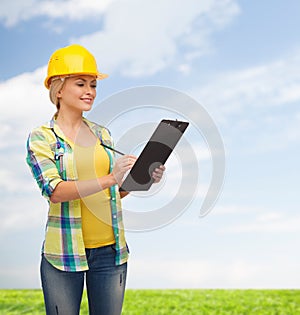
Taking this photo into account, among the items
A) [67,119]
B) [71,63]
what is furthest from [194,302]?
[71,63]

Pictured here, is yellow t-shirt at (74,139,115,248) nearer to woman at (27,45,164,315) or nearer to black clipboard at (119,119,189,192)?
woman at (27,45,164,315)

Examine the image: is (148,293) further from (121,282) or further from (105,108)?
(105,108)

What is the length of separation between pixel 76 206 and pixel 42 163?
0.20 metres

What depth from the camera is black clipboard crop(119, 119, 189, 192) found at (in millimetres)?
1743

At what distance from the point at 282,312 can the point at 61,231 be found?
2.72 meters

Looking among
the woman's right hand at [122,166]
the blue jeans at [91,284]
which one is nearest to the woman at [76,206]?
the blue jeans at [91,284]

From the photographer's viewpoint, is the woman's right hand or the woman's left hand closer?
the woman's right hand

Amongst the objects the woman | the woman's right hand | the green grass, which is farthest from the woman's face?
the green grass

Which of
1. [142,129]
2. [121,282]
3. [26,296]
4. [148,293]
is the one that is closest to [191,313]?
[148,293]

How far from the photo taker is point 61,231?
1907mm

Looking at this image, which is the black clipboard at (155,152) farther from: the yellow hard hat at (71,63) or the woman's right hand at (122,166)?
the yellow hard hat at (71,63)

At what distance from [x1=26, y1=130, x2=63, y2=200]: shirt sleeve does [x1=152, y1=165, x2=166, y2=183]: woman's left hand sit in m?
0.32

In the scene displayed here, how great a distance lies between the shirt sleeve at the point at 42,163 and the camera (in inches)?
70.7

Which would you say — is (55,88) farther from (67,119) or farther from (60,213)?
(60,213)
